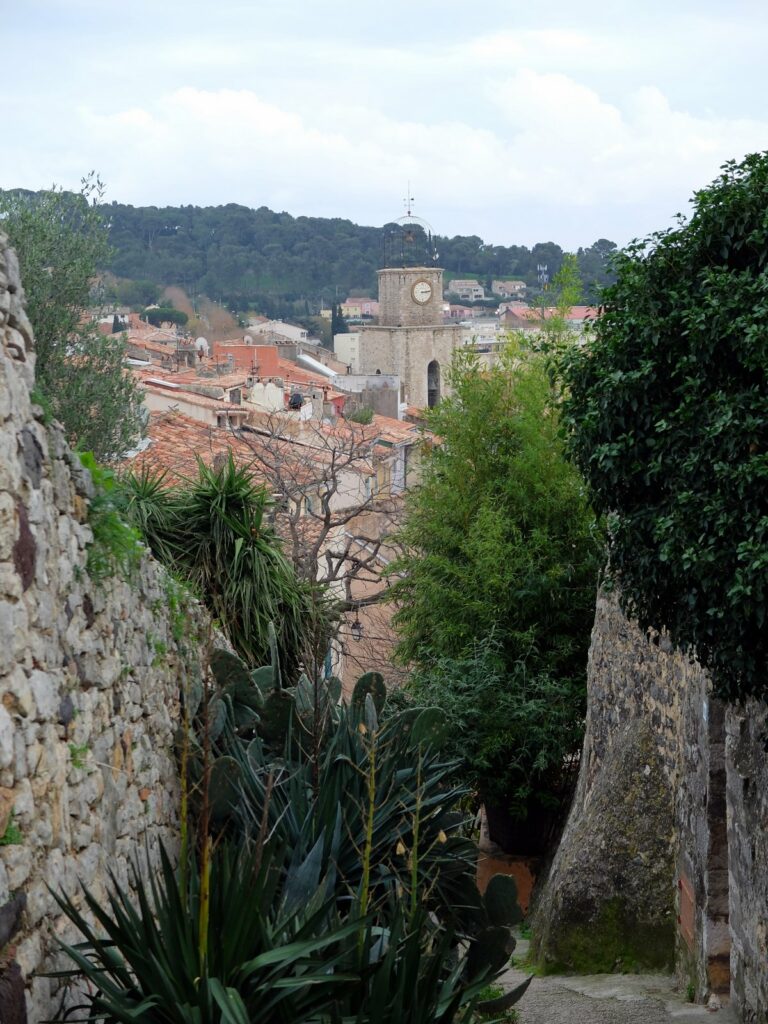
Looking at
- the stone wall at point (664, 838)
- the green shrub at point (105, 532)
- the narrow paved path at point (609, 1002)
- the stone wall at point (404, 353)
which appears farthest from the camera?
the stone wall at point (404, 353)

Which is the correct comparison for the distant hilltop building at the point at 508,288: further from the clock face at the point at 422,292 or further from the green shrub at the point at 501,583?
the green shrub at the point at 501,583

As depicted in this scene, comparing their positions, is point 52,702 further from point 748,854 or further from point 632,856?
point 632,856

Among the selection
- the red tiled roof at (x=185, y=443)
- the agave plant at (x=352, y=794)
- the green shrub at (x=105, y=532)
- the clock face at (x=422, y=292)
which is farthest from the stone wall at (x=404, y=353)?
the green shrub at (x=105, y=532)

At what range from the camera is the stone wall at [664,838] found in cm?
790

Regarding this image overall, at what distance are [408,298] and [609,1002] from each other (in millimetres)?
68408

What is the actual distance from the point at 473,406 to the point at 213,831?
12.5 metres

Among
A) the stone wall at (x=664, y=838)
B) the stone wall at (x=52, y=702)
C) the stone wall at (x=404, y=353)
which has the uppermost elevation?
the stone wall at (x=404, y=353)

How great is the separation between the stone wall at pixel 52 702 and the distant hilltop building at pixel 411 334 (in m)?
65.9

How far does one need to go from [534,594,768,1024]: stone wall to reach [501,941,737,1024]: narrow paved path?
0.59 feet

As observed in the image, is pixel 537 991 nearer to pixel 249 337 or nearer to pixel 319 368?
pixel 319 368

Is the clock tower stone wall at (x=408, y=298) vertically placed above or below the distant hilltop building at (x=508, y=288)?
below

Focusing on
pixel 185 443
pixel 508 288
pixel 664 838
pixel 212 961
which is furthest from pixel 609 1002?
pixel 508 288

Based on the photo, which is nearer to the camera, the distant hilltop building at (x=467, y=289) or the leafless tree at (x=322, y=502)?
the leafless tree at (x=322, y=502)

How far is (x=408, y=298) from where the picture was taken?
75.6 meters
